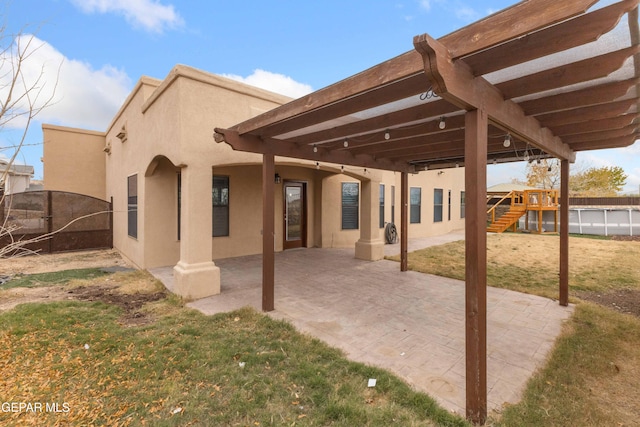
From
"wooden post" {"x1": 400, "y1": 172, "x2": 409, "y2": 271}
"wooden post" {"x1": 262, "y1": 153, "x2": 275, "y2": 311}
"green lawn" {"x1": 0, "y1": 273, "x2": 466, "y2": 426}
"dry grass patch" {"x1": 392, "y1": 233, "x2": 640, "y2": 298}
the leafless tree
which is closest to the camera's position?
the leafless tree

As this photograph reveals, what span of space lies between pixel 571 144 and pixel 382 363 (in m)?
4.74

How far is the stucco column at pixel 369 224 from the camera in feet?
28.0

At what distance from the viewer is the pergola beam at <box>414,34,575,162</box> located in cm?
191

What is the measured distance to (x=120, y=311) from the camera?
4.54m

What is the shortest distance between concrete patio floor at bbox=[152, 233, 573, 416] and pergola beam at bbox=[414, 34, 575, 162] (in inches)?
94.5

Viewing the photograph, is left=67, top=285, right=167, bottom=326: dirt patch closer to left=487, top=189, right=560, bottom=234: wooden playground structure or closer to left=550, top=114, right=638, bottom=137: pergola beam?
left=550, top=114, right=638, bottom=137: pergola beam

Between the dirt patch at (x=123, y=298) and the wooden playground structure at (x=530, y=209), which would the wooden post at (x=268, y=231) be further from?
the wooden playground structure at (x=530, y=209)

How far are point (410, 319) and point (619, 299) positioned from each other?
421 cm

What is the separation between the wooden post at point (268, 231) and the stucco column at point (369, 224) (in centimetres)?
438

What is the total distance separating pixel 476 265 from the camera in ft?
7.39

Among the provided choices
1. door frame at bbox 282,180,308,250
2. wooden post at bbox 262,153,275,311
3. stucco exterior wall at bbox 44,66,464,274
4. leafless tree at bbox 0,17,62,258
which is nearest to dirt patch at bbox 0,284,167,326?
stucco exterior wall at bbox 44,66,464,274

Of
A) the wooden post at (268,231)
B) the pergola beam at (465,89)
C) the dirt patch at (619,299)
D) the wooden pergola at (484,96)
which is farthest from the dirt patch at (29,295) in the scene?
the dirt patch at (619,299)

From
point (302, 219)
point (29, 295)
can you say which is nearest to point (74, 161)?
point (29, 295)

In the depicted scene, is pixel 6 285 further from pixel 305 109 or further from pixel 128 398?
pixel 305 109
